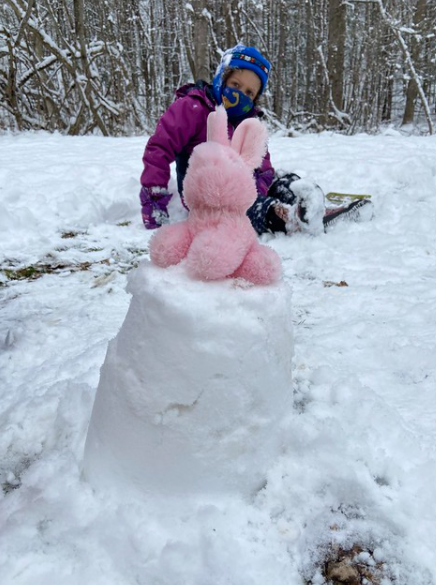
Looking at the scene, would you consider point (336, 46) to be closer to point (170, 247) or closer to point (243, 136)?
point (243, 136)

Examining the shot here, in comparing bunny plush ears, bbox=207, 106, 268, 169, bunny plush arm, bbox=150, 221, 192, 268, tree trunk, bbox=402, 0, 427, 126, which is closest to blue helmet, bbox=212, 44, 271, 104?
bunny plush ears, bbox=207, 106, 268, 169

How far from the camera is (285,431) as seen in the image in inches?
49.3

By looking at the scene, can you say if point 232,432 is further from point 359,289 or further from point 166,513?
point 359,289

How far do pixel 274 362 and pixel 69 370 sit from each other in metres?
0.91

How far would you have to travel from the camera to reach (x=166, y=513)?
110 centimetres

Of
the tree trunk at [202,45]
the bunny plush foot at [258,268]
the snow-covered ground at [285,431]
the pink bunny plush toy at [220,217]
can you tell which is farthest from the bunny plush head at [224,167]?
the tree trunk at [202,45]

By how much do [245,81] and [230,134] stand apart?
14.0 inches

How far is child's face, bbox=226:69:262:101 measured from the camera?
2.98 meters

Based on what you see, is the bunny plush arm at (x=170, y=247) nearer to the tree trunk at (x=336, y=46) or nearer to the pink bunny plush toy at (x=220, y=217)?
the pink bunny plush toy at (x=220, y=217)

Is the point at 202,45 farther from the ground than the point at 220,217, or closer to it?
farther from the ground

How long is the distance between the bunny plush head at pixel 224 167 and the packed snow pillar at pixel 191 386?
19 centimetres

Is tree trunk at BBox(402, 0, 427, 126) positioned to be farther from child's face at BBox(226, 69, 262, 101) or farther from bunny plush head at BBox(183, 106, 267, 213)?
bunny plush head at BBox(183, 106, 267, 213)

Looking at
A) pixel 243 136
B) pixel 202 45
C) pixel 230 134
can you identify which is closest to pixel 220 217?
pixel 243 136

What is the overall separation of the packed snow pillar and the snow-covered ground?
0.21 ft
